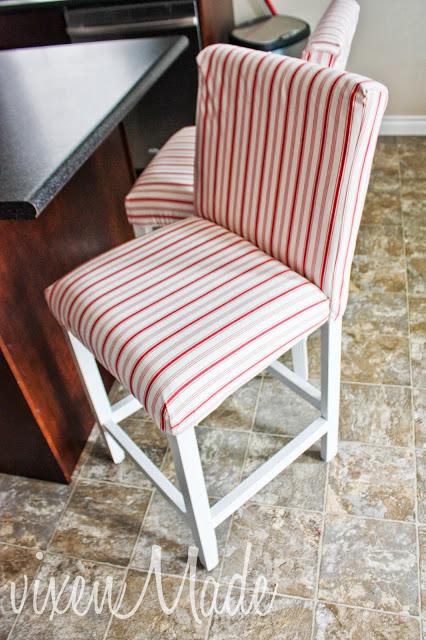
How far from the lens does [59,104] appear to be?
1.24m

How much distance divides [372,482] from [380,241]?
1070 mm

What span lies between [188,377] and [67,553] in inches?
27.4

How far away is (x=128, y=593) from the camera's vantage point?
1.30 m

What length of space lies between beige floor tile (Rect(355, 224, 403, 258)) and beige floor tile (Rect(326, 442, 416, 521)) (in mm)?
881

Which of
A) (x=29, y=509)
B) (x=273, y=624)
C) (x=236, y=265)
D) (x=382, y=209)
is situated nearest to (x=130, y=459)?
(x=29, y=509)

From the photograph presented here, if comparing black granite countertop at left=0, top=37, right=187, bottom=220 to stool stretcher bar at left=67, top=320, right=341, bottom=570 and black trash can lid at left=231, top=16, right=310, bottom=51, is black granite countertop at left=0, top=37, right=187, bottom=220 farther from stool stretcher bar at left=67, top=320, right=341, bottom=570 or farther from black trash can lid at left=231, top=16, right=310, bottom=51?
black trash can lid at left=231, top=16, right=310, bottom=51

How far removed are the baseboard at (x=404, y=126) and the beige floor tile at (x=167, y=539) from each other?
2.20 m

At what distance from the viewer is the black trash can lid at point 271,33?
93.9 inches

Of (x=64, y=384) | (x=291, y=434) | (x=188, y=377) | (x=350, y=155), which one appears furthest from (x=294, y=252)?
(x=64, y=384)

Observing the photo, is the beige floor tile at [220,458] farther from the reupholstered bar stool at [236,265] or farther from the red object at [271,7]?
the red object at [271,7]

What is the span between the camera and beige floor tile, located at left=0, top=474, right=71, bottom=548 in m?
1.44

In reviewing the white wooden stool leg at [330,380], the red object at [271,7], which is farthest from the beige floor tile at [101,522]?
the red object at [271,7]

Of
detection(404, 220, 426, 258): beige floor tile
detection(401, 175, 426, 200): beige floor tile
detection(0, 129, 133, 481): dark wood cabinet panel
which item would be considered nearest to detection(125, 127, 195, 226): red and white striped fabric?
detection(0, 129, 133, 481): dark wood cabinet panel

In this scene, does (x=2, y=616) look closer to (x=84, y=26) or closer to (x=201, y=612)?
(x=201, y=612)
